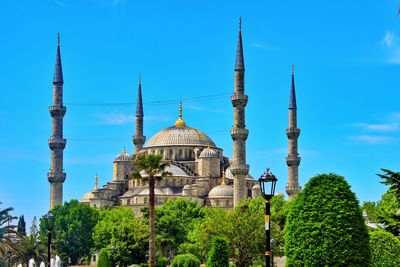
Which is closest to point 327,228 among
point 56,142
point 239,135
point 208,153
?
point 239,135

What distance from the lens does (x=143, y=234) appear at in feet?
175

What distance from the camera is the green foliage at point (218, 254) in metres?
39.1

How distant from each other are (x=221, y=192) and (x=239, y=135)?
16427 mm

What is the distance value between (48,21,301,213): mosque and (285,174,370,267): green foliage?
173 ft

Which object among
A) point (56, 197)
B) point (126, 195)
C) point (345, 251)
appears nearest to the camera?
point (345, 251)

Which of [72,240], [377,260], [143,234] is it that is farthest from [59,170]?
[377,260]

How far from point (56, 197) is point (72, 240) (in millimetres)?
14407

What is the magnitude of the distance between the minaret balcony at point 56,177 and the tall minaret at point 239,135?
19.6m

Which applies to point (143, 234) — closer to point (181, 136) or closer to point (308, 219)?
point (308, 219)

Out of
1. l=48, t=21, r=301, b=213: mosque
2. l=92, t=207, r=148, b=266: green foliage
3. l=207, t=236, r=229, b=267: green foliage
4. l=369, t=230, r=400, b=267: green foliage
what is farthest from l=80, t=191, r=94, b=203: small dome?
l=369, t=230, r=400, b=267: green foliage

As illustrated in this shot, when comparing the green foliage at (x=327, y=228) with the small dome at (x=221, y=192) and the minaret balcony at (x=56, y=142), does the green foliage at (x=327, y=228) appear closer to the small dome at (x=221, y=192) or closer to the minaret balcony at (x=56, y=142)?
the minaret balcony at (x=56, y=142)

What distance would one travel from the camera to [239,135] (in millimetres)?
79438

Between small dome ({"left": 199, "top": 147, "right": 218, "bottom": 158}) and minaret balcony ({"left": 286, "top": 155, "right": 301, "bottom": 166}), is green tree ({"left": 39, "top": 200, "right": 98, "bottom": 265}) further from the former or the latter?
small dome ({"left": 199, "top": 147, "right": 218, "bottom": 158})

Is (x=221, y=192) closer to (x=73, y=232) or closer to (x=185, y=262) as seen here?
(x=73, y=232)
